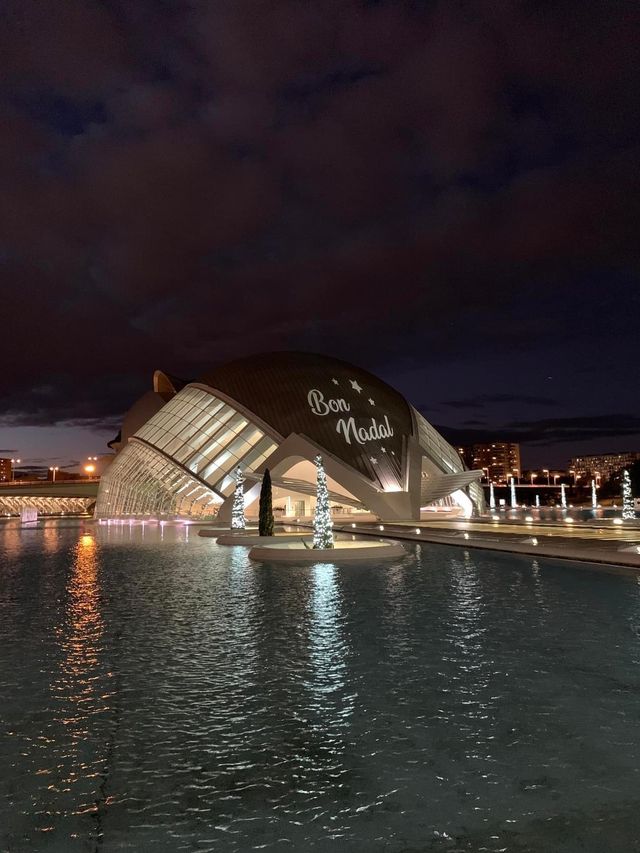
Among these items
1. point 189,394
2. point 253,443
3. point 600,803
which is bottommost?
point 600,803

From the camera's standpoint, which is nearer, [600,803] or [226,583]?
[600,803]

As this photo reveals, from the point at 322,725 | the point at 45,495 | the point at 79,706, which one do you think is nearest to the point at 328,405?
the point at 79,706

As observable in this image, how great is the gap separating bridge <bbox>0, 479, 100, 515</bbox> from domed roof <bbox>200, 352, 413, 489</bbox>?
170 ft

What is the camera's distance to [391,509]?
135 ft

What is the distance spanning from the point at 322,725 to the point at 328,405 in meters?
40.6

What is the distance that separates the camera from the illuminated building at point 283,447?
4175 centimetres

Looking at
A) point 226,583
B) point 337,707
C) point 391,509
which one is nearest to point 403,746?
point 337,707

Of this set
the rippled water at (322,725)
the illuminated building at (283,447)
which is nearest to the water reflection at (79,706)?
the rippled water at (322,725)

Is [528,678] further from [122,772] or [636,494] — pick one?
[636,494]

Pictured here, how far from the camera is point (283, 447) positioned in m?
42.5

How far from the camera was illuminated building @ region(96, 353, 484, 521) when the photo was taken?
41750 mm

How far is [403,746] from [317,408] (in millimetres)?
40465

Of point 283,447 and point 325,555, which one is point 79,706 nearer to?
point 325,555

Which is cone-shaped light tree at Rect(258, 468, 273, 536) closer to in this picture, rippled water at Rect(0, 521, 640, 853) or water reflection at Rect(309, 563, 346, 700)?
water reflection at Rect(309, 563, 346, 700)
